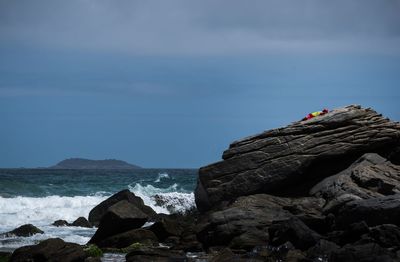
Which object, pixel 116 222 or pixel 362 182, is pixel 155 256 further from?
pixel 362 182

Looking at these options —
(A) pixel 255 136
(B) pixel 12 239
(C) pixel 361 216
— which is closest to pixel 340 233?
(C) pixel 361 216

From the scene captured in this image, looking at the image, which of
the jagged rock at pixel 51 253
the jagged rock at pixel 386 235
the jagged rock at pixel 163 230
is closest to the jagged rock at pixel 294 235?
the jagged rock at pixel 386 235

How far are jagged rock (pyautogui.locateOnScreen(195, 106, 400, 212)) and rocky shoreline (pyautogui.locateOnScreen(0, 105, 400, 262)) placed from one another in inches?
1.8

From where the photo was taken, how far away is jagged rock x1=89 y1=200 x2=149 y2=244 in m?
26.8

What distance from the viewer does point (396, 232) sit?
2078 centimetres

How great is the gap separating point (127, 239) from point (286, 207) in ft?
21.2

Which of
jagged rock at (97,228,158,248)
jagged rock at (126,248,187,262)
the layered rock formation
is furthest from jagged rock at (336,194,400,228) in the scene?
jagged rock at (97,228,158,248)

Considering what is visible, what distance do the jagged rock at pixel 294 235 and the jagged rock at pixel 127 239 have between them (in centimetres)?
554

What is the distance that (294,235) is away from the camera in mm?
21812

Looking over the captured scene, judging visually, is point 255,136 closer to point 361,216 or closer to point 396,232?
point 361,216

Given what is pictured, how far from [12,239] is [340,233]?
45.1 feet

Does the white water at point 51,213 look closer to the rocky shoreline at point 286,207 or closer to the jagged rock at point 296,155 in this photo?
the rocky shoreline at point 286,207

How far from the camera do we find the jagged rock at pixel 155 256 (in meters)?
20.5

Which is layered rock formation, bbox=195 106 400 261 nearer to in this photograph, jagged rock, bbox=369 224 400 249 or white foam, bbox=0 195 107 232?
jagged rock, bbox=369 224 400 249
